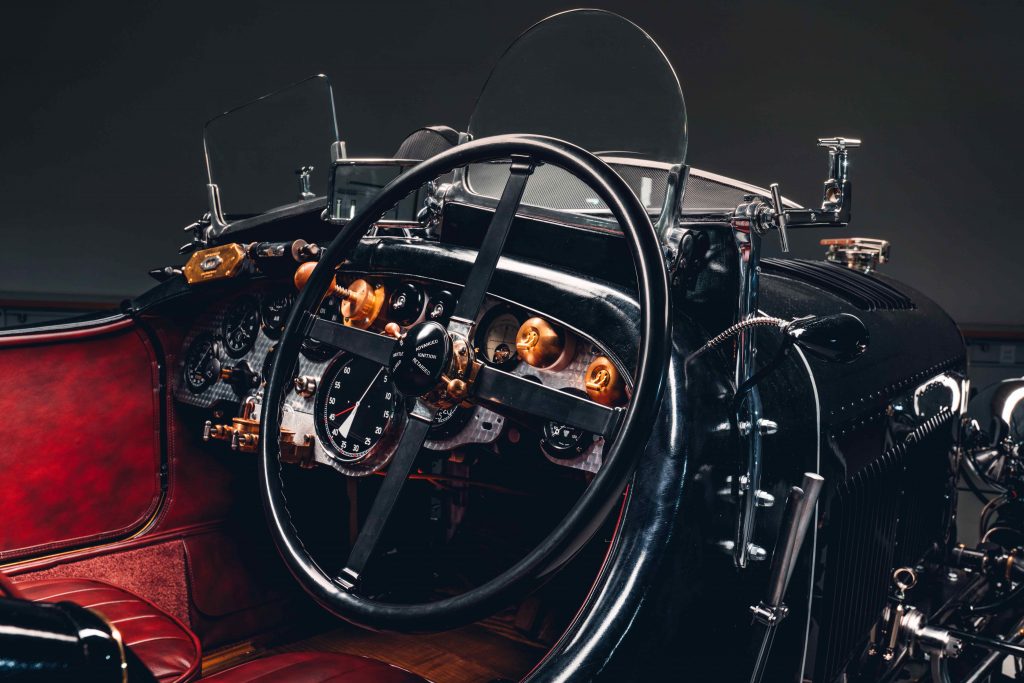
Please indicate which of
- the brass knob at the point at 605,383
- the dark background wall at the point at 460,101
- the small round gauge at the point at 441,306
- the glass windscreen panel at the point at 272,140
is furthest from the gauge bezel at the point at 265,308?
the dark background wall at the point at 460,101

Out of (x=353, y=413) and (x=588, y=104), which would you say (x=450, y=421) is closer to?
(x=353, y=413)

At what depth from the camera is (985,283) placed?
4.30 meters

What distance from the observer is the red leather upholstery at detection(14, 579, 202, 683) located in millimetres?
1514

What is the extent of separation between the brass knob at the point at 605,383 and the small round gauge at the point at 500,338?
0.18 metres

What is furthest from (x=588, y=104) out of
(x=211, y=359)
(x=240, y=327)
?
(x=211, y=359)

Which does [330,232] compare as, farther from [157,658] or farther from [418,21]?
[418,21]

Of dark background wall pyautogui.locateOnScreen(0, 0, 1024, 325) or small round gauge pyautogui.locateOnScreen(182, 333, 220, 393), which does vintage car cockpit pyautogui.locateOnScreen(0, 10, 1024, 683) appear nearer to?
small round gauge pyautogui.locateOnScreen(182, 333, 220, 393)

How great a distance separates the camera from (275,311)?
189 cm

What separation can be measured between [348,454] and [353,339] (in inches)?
13.0

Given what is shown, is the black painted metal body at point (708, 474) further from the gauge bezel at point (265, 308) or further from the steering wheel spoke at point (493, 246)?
the gauge bezel at point (265, 308)

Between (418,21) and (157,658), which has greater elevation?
(418,21)

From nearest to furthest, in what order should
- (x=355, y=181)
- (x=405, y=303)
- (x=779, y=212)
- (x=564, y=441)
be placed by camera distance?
(x=779, y=212) → (x=564, y=441) → (x=405, y=303) → (x=355, y=181)

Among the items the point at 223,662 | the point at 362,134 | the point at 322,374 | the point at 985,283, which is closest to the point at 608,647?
the point at 322,374

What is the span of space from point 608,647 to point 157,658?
3.32ft
